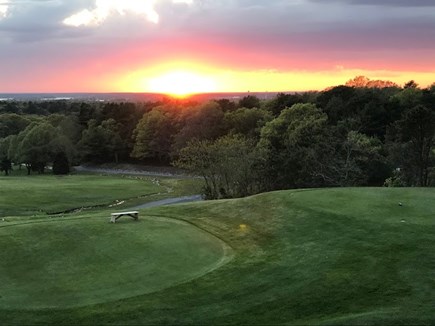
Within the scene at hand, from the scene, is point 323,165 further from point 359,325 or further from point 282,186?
point 359,325

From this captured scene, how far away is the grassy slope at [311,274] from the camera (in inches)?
516

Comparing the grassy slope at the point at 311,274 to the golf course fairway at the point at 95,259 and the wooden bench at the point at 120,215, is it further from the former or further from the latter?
the wooden bench at the point at 120,215

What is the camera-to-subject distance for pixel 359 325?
12000 millimetres

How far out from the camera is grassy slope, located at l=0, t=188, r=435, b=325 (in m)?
13.1

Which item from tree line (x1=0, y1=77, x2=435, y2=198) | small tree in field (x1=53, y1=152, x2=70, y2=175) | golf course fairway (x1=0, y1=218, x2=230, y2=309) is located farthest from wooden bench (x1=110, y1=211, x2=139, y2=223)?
small tree in field (x1=53, y1=152, x2=70, y2=175)

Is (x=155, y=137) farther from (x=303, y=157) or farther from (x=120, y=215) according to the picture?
(x=120, y=215)

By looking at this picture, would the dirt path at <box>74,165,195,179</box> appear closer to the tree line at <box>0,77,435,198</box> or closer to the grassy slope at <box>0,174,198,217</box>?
the tree line at <box>0,77,435,198</box>

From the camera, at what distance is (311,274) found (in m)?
15.7

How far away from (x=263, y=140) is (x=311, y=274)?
50.6 meters

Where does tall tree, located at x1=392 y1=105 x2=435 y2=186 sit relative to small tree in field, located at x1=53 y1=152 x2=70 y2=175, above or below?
above

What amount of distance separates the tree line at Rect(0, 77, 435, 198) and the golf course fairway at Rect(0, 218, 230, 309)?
99.5 ft

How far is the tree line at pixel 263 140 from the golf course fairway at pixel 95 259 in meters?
30.3

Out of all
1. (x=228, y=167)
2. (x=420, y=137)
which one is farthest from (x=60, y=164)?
(x=420, y=137)

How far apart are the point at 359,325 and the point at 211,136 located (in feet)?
285
